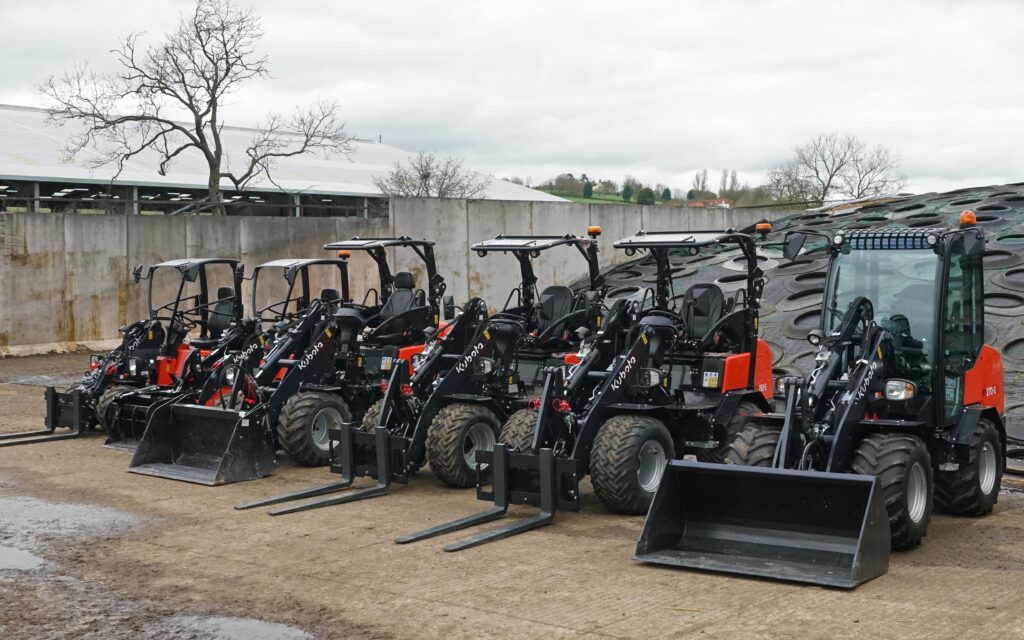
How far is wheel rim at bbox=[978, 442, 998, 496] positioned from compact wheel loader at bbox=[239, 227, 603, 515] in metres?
3.67

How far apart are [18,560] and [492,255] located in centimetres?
1827

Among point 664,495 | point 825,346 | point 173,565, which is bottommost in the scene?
point 173,565

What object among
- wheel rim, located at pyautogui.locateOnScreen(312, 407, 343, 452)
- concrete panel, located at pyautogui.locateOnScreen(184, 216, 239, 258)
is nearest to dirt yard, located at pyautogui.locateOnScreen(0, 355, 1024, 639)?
wheel rim, located at pyautogui.locateOnScreen(312, 407, 343, 452)

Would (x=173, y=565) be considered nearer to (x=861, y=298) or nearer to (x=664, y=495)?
(x=664, y=495)

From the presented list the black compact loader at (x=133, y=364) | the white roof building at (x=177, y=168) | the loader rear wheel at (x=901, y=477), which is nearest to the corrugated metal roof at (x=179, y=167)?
the white roof building at (x=177, y=168)

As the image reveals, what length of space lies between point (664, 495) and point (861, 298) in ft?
7.65

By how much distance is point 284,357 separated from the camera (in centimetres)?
1262

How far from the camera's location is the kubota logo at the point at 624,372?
9.74m

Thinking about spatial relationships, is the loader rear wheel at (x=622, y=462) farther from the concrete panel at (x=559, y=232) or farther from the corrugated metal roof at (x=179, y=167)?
the corrugated metal roof at (x=179, y=167)

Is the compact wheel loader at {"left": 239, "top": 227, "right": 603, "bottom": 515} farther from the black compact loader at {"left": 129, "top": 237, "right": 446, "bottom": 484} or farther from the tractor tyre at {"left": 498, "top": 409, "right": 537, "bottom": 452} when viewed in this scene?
the black compact loader at {"left": 129, "top": 237, "right": 446, "bottom": 484}

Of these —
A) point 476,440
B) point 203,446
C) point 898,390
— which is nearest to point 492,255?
point 203,446

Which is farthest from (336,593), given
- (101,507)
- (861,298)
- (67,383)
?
(67,383)

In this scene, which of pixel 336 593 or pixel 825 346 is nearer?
pixel 336 593

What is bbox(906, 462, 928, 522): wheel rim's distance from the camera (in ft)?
25.8
